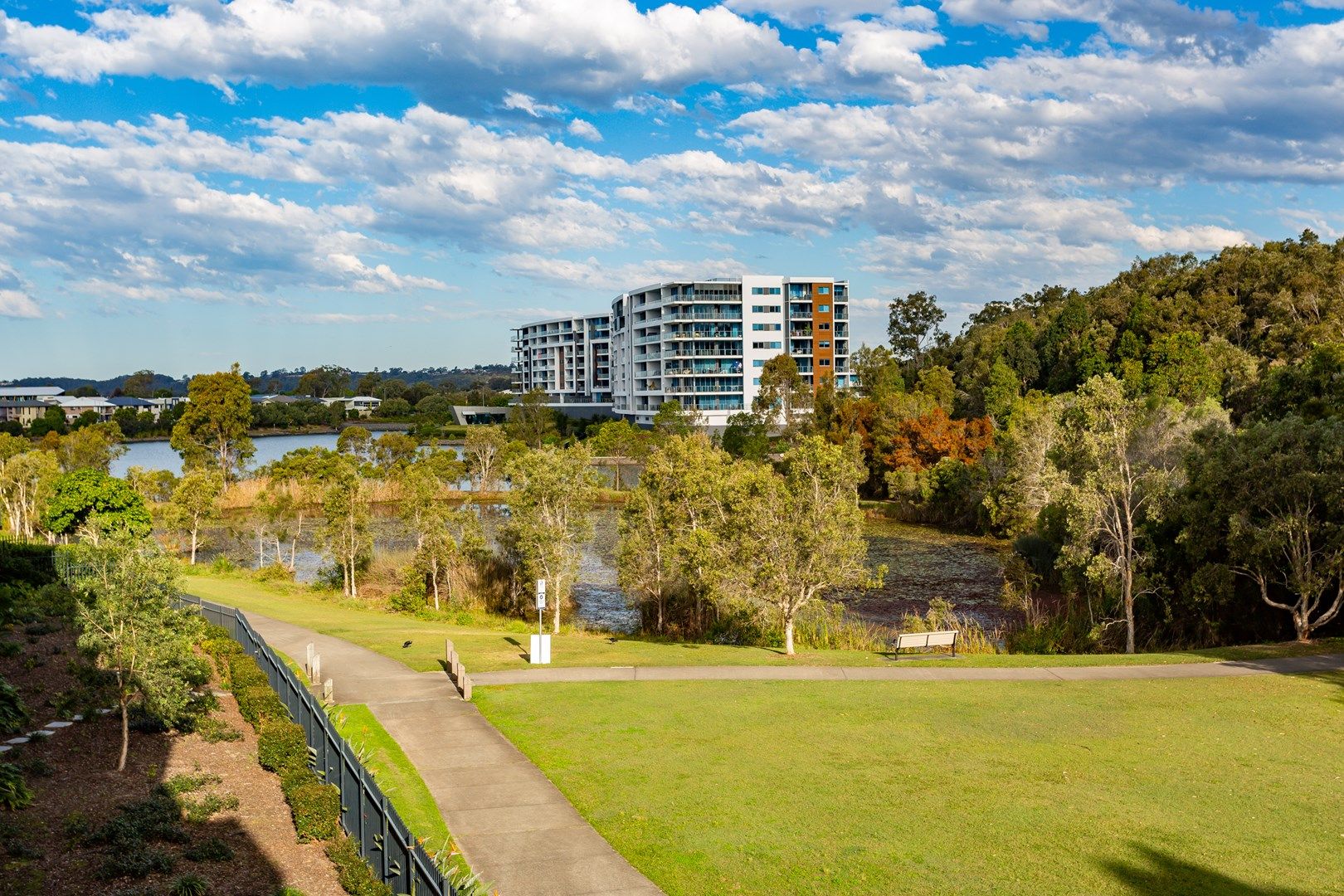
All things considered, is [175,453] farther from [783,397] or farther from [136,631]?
[136,631]

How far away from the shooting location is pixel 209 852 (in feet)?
44.5

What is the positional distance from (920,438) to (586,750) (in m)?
63.5

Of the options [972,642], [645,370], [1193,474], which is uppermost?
[645,370]

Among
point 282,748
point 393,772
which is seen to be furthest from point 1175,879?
point 282,748

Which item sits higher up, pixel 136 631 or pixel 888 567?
pixel 136 631

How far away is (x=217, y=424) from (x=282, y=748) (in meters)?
77.4

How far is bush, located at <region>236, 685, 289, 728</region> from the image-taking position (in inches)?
757

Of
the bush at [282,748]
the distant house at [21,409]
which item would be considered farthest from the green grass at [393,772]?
the distant house at [21,409]

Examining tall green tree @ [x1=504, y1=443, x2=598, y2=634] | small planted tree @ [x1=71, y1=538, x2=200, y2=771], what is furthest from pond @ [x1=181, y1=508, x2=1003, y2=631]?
small planted tree @ [x1=71, y1=538, x2=200, y2=771]

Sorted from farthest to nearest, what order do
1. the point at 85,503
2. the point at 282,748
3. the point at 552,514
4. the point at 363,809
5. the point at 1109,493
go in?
the point at 85,503 → the point at 552,514 → the point at 1109,493 → the point at 282,748 → the point at 363,809

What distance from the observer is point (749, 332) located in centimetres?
12444

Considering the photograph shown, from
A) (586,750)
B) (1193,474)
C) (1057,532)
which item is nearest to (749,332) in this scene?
(1057,532)

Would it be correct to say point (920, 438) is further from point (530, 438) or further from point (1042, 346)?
point (530, 438)

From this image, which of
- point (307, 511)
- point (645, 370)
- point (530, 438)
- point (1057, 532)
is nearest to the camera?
point (1057, 532)
